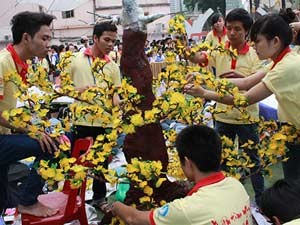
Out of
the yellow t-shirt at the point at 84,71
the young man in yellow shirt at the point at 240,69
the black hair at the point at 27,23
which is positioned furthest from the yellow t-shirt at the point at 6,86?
the young man in yellow shirt at the point at 240,69

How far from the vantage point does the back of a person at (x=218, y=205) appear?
6.11ft

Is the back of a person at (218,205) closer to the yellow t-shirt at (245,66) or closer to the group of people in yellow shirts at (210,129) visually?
the group of people in yellow shirts at (210,129)

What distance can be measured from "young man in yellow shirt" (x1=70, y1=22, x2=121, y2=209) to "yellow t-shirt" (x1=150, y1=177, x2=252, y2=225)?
1.97 m

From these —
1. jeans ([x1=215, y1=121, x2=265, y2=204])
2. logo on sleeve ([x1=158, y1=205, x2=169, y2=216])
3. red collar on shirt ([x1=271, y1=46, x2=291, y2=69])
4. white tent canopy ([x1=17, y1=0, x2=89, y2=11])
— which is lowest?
jeans ([x1=215, y1=121, x2=265, y2=204])

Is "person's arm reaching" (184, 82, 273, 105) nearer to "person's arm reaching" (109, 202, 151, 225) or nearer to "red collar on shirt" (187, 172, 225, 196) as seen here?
"red collar on shirt" (187, 172, 225, 196)

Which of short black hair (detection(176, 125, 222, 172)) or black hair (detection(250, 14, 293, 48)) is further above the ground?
black hair (detection(250, 14, 293, 48))

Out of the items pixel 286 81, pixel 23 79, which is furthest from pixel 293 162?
pixel 23 79

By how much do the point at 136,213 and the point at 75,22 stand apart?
41622mm

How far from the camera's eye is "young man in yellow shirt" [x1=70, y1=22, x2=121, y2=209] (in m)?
3.89

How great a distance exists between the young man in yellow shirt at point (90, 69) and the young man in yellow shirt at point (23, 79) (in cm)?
86

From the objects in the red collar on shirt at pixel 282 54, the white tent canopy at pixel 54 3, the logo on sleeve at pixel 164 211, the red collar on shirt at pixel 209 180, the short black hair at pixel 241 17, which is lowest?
the logo on sleeve at pixel 164 211

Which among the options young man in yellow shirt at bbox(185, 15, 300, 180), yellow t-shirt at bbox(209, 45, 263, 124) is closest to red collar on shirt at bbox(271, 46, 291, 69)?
young man in yellow shirt at bbox(185, 15, 300, 180)

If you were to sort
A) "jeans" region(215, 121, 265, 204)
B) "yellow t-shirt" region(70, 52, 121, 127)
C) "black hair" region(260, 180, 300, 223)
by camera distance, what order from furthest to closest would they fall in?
"yellow t-shirt" region(70, 52, 121, 127) → "jeans" region(215, 121, 265, 204) → "black hair" region(260, 180, 300, 223)

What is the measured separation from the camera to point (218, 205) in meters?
1.89
